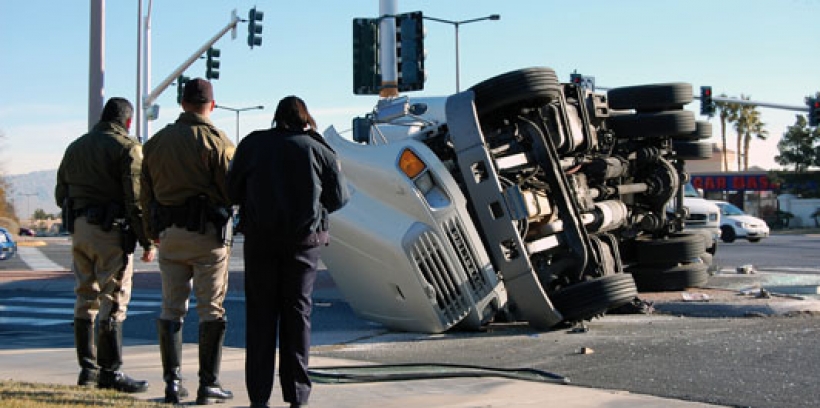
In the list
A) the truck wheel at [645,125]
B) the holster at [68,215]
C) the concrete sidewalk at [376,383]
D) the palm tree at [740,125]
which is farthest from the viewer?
the palm tree at [740,125]

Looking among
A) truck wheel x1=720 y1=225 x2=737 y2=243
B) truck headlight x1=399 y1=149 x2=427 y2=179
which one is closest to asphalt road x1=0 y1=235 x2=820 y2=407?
truck headlight x1=399 y1=149 x2=427 y2=179

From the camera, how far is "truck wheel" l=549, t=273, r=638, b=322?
26.0 ft

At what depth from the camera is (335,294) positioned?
13.1m

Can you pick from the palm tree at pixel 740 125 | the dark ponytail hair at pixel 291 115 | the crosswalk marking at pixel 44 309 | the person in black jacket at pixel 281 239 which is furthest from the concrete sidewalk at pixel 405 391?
the palm tree at pixel 740 125

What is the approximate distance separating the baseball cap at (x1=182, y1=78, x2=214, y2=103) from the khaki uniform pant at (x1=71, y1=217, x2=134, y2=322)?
0.97 m

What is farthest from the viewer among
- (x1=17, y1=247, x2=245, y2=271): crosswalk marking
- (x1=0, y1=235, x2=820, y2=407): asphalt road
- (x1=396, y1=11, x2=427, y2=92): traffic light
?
(x1=17, y1=247, x2=245, y2=271): crosswalk marking

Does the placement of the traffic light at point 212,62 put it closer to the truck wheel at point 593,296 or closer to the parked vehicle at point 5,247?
the parked vehicle at point 5,247

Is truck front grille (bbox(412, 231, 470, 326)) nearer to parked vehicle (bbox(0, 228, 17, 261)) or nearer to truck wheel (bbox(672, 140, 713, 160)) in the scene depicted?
truck wheel (bbox(672, 140, 713, 160))

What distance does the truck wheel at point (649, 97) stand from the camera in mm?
10922

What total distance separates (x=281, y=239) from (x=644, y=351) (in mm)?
3246

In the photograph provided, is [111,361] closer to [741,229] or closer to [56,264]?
[56,264]

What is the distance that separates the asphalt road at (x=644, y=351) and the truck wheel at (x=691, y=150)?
285cm

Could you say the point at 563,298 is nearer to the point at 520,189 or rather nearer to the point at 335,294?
the point at 520,189

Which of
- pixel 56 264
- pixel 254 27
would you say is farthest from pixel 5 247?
pixel 254 27
